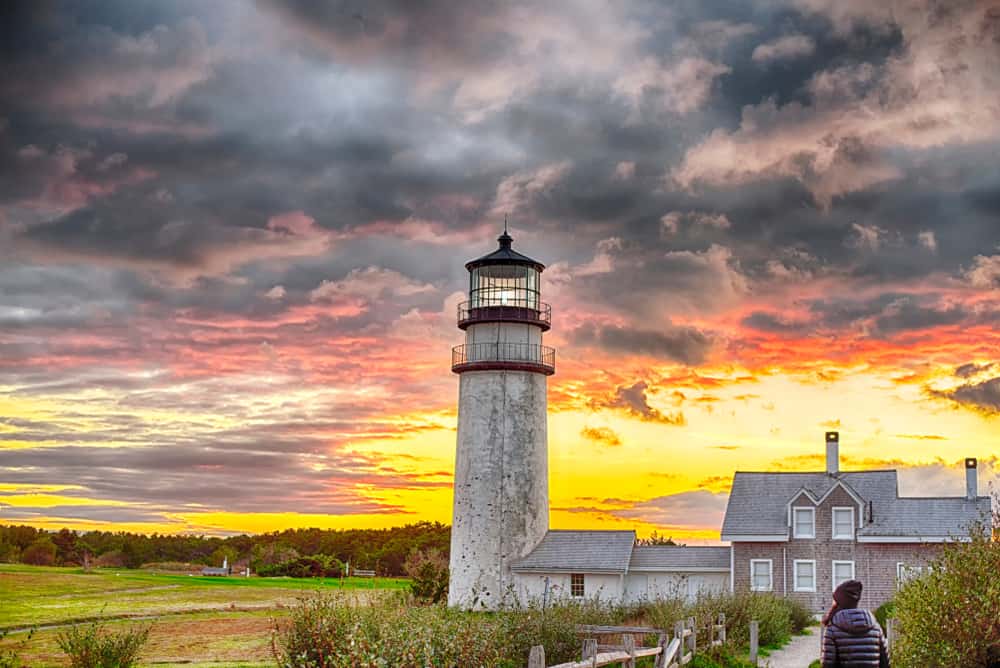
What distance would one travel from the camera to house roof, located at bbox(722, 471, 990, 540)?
35594 millimetres

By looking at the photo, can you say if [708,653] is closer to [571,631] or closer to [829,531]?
[571,631]

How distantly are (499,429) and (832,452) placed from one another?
1218 centimetres

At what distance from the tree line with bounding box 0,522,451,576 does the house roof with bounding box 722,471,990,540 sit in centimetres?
2970

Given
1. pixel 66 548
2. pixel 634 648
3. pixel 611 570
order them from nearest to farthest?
pixel 634 648 → pixel 611 570 → pixel 66 548

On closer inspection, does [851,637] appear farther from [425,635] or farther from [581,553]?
[581,553]

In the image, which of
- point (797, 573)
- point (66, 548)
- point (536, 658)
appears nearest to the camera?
point (536, 658)

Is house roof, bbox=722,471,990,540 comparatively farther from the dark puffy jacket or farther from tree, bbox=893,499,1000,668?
the dark puffy jacket

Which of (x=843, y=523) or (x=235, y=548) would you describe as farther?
(x=235, y=548)

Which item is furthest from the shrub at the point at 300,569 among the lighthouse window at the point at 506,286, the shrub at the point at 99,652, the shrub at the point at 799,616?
the shrub at the point at 99,652

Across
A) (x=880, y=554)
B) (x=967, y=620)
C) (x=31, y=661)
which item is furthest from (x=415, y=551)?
(x=967, y=620)

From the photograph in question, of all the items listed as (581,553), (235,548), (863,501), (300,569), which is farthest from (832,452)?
(235,548)

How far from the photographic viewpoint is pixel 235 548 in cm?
7812

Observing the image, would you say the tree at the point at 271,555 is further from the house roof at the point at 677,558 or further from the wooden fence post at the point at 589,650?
the wooden fence post at the point at 589,650

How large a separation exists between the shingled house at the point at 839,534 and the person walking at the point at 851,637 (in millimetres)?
25727
